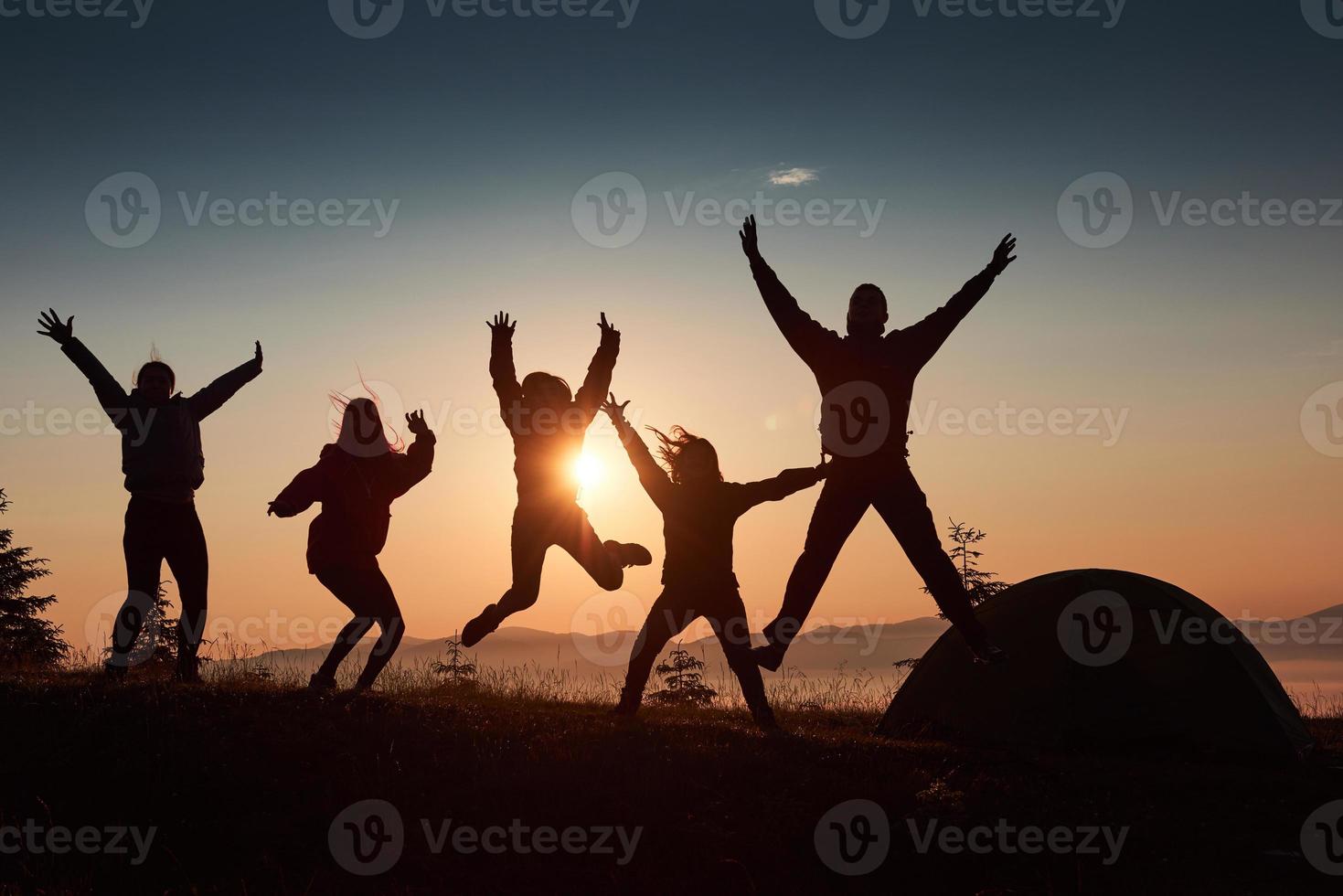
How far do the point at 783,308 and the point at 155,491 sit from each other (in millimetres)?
6813

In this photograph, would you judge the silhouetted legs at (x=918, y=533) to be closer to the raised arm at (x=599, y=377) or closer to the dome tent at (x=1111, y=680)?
the dome tent at (x=1111, y=680)

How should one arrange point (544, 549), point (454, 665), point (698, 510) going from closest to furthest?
point (544, 549) → point (698, 510) → point (454, 665)

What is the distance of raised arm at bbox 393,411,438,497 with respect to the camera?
10.5 metres

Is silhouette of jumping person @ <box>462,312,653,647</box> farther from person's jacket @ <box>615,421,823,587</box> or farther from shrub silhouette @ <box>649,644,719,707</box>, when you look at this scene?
shrub silhouette @ <box>649,644,719,707</box>

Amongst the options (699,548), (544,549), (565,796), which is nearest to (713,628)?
(699,548)

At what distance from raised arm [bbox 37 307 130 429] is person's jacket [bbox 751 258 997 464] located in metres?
6.78

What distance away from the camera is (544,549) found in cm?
990

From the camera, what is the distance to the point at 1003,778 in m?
8.69

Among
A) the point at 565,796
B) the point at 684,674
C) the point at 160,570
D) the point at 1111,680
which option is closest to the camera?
the point at 565,796

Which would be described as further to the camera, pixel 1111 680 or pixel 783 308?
pixel 1111 680

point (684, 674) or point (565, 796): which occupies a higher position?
point (565, 796)

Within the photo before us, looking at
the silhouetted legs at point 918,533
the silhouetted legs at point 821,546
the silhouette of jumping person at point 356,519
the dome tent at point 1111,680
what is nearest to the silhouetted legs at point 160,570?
the silhouette of jumping person at point 356,519

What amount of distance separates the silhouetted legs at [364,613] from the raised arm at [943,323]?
18.7 feet

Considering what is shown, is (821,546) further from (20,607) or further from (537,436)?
(20,607)
